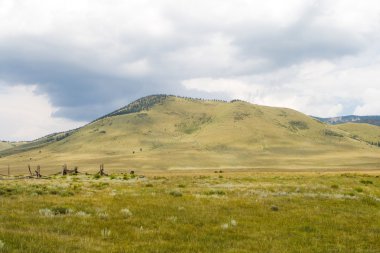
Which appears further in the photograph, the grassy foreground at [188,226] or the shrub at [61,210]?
the shrub at [61,210]

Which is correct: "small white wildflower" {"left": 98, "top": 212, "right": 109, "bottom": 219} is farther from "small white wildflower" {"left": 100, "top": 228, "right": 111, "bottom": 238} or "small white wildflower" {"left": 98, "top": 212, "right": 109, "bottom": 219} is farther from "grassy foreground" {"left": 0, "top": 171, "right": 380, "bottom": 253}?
"small white wildflower" {"left": 100, "top": 228, "right": 111, "bottom": 238}

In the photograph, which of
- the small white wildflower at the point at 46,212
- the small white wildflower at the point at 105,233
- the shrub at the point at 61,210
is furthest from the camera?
the shrub at the point at 61,210

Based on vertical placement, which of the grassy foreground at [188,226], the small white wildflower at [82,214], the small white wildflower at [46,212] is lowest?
the grassy foreground at [188,226]

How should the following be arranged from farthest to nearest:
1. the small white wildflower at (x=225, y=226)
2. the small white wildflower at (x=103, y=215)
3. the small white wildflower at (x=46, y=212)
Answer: the small white wildflower at (x=103, y=215) → the small white wildflower at (x=46, y=212) → the small white wildflower at (x=225, y=226)

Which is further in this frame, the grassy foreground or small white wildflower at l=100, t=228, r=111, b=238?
small white wildflower at l=100, t=228, r=111, b=238

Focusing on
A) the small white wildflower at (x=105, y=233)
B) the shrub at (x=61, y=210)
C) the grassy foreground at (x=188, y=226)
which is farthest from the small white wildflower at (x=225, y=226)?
the shrub at (x=61, y=210)

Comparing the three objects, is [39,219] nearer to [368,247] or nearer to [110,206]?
[110,206]

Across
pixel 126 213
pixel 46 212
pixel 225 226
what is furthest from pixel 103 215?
pixel 225 226

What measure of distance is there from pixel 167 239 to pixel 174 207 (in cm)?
686

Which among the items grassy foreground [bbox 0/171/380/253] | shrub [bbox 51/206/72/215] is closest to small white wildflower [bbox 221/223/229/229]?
grassy foreground [bbox 0/171/380/253]

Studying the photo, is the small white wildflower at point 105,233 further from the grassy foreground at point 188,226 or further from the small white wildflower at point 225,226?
the small white wildflower at point 225,226

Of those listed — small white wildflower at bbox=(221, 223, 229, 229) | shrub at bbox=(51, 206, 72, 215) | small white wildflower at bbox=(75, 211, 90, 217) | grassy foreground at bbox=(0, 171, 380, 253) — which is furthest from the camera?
shrub at bbox=(51, 206, 72, 215)

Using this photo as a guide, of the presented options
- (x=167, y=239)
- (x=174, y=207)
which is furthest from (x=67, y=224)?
(x=174, y=207)

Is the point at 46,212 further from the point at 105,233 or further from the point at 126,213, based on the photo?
the point at 105,233
